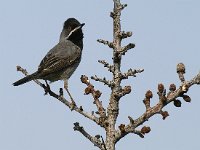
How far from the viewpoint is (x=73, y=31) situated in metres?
11.6

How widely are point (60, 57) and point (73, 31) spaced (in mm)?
962

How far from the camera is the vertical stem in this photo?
4.70 metres

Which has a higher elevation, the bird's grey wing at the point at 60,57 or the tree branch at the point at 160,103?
the bird's grey wing at the point at 60,57

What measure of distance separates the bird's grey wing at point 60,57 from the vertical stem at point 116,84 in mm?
5341

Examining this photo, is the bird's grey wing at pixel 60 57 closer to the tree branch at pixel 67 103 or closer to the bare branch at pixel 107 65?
the tree branch at pixel 67 103

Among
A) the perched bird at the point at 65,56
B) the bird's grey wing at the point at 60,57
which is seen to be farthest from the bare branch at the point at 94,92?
the bird's grey wing at the point at 60,57

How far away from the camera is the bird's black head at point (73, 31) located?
11.7 metres

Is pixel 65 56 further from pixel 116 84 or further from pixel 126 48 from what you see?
pixel 116 84

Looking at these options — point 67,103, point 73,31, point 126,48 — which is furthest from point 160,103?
point 73,31

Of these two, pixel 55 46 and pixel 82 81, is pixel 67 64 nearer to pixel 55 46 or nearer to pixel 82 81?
pixel 55 46

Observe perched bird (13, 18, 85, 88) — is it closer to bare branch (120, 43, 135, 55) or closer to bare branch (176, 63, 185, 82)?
bare branch (120, 43, 135, 55)

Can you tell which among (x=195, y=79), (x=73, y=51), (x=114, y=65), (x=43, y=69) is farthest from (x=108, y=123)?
(x=73, y=51)

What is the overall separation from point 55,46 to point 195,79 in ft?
24.6

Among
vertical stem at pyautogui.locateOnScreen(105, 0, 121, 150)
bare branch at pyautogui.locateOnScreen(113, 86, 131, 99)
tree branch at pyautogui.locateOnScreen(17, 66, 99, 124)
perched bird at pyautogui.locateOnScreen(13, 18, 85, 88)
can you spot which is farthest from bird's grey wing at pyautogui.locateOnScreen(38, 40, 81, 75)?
bare branch at pyautogui.locateOnScreen(113, 86, 131, 99)
